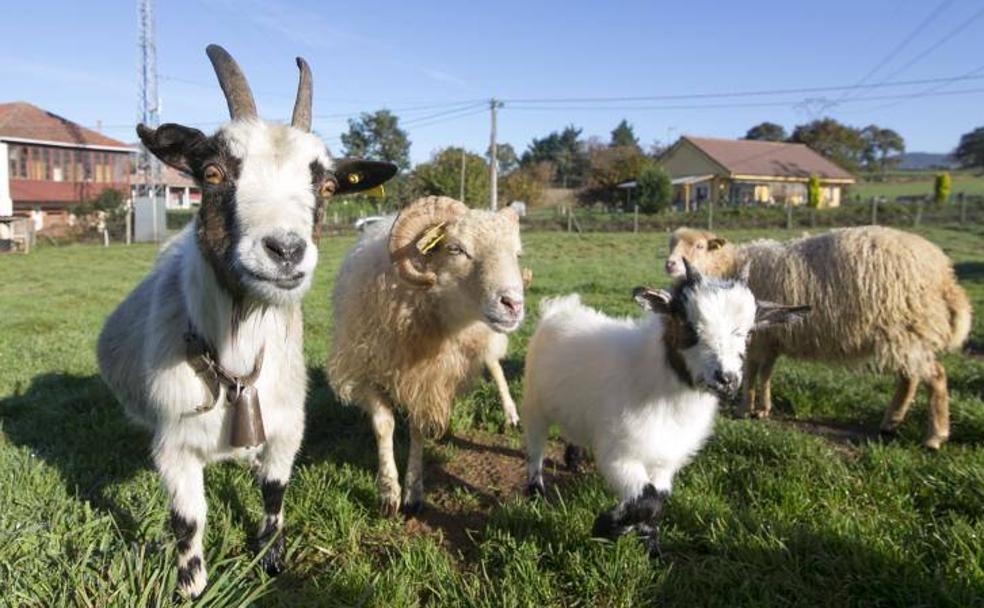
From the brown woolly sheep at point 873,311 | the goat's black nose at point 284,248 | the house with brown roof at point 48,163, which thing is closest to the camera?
the goat's black nose at point 284,248

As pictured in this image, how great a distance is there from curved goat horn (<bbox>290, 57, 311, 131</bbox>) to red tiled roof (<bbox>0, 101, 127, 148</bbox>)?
140ft

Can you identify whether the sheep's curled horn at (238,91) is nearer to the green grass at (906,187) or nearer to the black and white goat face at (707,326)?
the black and white goat face at (707,326)

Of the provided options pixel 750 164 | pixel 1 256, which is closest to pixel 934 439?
pixel 1 256

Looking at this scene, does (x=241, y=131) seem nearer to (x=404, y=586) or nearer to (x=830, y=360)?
(x=404, y=586)

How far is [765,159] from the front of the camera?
54.6 meters

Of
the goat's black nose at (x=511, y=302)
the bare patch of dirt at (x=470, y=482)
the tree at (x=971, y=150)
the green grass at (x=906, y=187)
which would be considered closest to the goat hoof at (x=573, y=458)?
the bare patch of dirt at (x=470, y=482)

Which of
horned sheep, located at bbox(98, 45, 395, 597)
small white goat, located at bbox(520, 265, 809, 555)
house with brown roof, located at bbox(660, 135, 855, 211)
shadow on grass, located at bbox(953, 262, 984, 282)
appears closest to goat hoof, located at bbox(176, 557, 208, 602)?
horned sheep, located at bbox(98, 45, 395, 597)

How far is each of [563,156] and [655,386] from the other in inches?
3231

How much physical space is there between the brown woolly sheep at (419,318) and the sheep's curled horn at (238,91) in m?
0.97

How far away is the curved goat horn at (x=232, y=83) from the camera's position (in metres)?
3.17

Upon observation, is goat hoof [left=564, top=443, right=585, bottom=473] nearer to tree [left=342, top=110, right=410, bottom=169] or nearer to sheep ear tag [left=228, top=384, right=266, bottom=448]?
sheep ear tag [left=228, top=384, right=266, bottom=448]

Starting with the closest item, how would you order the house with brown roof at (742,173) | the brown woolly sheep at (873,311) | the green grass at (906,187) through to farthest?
the brown woolly sheep at (873,311), the house with brown roof at (742,173), the green grass at (906,187)

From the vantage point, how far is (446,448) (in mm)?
4895

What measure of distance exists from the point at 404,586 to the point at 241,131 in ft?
6.90
